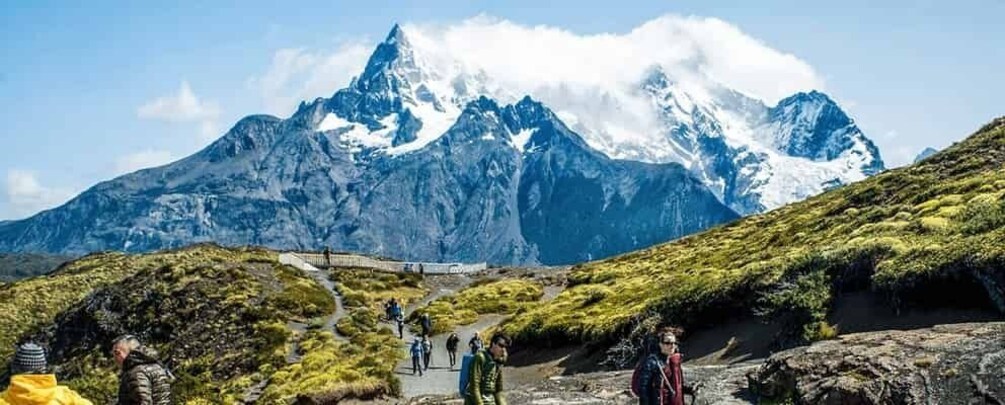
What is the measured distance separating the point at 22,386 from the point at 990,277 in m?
24.6

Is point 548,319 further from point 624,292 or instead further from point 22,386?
point 22,386

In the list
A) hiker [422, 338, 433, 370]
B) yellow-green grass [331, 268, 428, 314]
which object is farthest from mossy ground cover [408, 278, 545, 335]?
hiker [422, 338, 433, 370]

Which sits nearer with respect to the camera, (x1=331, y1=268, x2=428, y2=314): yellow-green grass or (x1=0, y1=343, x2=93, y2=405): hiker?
(x1=0, y1=343, x2=93, y2=405): hiker

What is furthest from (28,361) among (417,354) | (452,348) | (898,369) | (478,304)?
(478,304)

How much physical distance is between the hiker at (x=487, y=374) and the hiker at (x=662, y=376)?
2.43 meters

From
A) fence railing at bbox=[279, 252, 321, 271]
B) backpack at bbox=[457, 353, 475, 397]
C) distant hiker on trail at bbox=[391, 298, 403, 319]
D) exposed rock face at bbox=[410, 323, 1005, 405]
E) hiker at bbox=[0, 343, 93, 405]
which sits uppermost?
fence railing at bbox=[279, 252, 321, 271]

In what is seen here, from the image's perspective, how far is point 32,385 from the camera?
32.1 ft

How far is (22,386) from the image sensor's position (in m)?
9.75

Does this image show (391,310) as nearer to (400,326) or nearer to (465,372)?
(400,326)

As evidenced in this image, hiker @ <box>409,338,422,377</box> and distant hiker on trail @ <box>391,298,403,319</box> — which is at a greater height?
distant hiker on trail @ <box>391,298,403,319</box>

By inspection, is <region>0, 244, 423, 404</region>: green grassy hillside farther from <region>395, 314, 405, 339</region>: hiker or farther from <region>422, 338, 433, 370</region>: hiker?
<region>422, 338, 433, 370</region>: hiker

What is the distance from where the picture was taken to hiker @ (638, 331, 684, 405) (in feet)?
45.2

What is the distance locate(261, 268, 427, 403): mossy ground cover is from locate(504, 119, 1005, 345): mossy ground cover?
846 cm

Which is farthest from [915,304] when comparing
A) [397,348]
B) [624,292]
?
[397,348]
